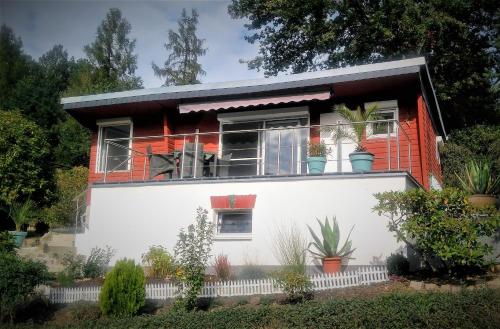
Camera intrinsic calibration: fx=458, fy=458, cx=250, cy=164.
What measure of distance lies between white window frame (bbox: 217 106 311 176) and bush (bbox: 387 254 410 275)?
15.7ft

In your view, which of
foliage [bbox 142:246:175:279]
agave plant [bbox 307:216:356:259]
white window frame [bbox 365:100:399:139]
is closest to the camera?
agave plant [bbox 307:216:356:259]

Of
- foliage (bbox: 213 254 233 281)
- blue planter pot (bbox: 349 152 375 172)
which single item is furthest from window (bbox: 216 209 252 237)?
blue planter pot (bbox: 349 152 375 172)

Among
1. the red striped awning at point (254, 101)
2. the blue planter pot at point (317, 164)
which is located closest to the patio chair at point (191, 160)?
the red striped awning at point (254, 101)

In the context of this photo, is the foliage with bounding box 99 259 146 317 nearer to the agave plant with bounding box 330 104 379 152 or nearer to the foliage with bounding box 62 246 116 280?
the foliage with bounding box 62 246 116 280

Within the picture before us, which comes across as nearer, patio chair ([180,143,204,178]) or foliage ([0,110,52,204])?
patio chair ([180,143,204,178])

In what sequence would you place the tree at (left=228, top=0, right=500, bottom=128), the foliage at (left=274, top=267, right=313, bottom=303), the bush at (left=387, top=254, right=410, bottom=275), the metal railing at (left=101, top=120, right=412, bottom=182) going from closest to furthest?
1. the foliage at (left=274, top=267, right=313, bottom=303)
2. the bush at (left=387, top=254, right=410, bottom=275)
3. the metal railing at (left=101, top=120, right=412, bottom=182)
4. the tree at (left=228, top=0, right=500, bottom=128)

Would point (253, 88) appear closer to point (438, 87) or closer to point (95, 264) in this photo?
point (95, 264)

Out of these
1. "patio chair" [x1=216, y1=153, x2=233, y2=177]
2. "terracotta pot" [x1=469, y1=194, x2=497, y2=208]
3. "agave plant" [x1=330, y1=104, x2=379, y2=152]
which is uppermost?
"agave plant" [x1=330, y1=104, x2=379, y2=152]

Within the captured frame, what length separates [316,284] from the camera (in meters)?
9.34

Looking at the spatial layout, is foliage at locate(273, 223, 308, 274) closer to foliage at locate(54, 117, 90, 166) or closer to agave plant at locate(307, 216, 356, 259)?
agave plant at locate(307, 216, 356, 259)

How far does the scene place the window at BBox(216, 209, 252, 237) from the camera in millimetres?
11859

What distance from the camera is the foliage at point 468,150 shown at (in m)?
19.9

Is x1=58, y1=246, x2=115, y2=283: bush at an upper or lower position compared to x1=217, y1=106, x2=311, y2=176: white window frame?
lower

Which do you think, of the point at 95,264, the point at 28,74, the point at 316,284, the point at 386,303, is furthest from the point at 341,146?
the point at 28,74
